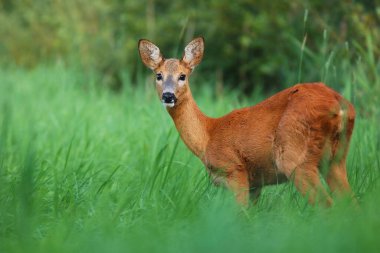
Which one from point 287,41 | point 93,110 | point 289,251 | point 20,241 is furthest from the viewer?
point 287,41

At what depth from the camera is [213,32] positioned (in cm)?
1076

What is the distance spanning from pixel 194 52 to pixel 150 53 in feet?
1.04

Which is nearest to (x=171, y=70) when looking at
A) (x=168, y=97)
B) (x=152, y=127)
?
(x=168, y=97)

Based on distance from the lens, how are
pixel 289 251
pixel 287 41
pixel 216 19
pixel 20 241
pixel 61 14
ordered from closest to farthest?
1. pixel 289 251
2. pixel 20 241
3. pixel 287 41
4. pixel 216 19
5. pixel 61 14

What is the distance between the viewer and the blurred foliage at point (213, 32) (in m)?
9.44

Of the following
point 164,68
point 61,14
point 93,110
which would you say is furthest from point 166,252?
point 61,14

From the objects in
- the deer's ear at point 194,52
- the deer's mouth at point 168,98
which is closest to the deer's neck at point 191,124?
the deer's mouth at point 168,98

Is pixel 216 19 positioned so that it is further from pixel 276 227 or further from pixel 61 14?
pixel 276 227

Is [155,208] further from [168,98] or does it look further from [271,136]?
[168,98]

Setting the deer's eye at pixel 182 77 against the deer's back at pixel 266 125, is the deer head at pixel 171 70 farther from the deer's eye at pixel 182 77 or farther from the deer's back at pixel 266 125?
the deer's back at pixel 266 125

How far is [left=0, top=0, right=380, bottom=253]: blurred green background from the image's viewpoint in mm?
3572

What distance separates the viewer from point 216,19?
1061cm

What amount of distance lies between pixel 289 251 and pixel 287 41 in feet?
23.0

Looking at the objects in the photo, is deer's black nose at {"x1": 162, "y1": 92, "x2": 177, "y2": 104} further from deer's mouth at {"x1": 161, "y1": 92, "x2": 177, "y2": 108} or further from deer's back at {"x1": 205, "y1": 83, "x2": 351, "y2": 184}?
deer's back at {"x1": 205, "y1": 83, "x2": 351, "y2": 184}
